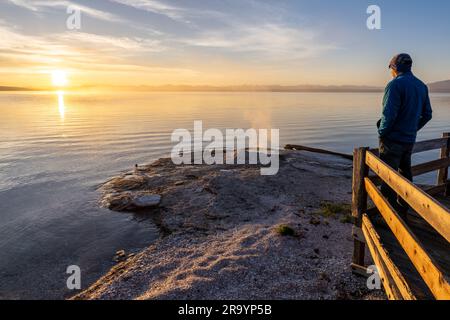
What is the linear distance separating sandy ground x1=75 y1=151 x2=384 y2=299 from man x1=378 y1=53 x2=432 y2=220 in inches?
96.7

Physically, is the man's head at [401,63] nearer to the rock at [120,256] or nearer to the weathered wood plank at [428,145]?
the weathered wood plank at [428,145]

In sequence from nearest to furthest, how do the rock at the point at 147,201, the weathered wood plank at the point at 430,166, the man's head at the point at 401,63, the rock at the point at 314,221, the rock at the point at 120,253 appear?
the man's head at the point at 401,63
the weathered wood plank at the point at 430,166
the rock at the point at 120,253
the rock at the point at 314,221
the rock at the point at 147,201

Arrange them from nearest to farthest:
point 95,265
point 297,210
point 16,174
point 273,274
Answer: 1. point 273,274
2. point 95,265
3. point 297,210
4. point 16,174

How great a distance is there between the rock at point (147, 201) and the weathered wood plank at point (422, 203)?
919 centimetres

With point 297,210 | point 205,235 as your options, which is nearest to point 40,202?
point 205,235

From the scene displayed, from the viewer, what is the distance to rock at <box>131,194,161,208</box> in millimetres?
12312

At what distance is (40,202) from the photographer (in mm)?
13609

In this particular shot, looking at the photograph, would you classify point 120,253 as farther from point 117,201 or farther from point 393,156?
point 393,156

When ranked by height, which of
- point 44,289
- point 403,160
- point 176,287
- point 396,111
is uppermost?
point 396,111

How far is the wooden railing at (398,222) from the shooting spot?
9.87 ft

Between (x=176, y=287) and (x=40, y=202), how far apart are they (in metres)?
10.1

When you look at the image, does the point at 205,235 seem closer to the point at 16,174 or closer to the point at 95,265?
the point at 95,265

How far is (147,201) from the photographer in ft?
41.0

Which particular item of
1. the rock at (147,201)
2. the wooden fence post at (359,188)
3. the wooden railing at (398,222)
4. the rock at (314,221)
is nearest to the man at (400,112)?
the wooden railing at (398,222)
